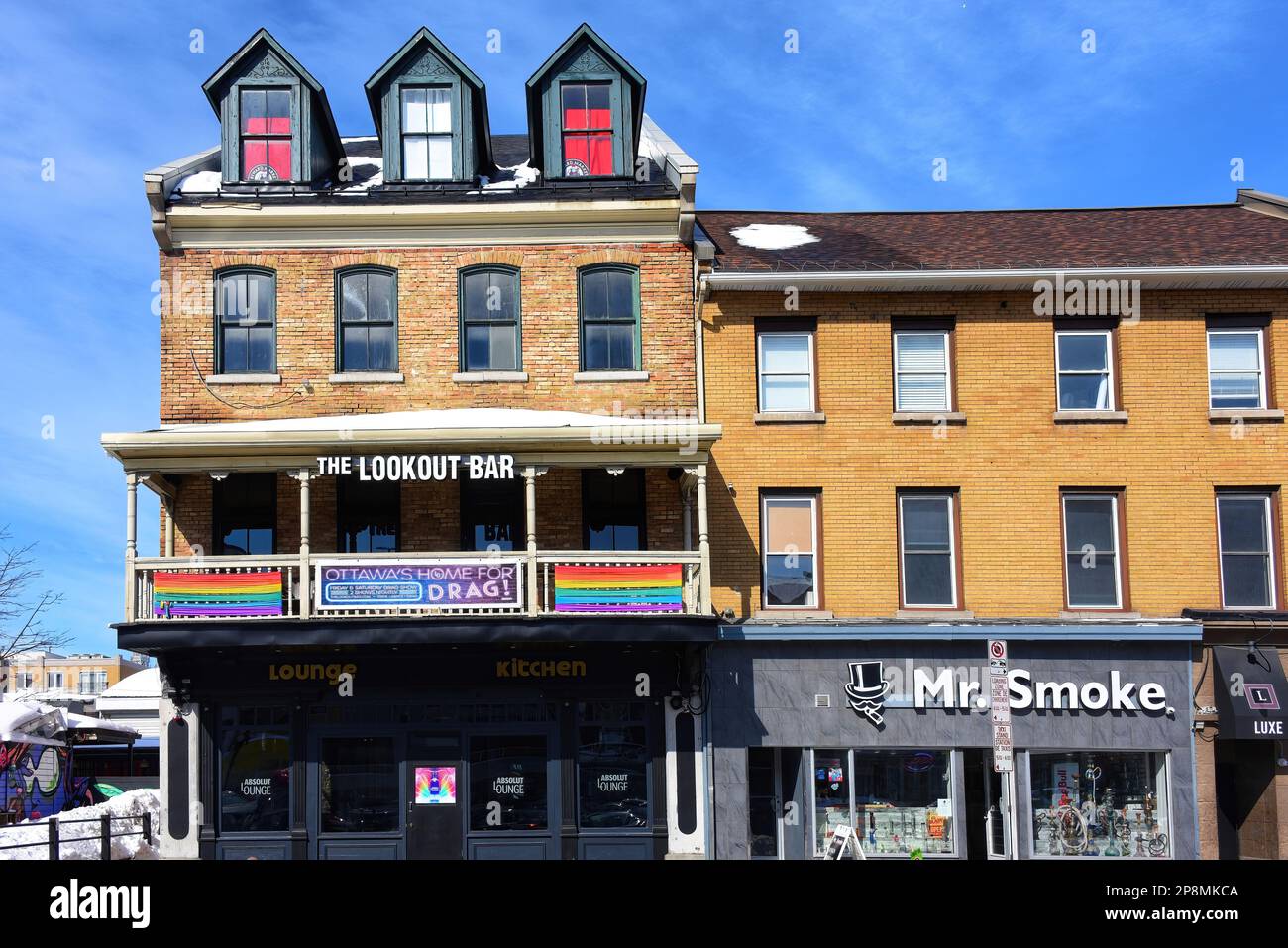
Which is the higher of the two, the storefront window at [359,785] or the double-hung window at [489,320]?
the double-hung window at [489,320]

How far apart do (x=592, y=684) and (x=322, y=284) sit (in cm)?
754

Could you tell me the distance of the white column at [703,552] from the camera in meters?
19.2

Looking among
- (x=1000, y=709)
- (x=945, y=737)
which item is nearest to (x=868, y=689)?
(x=945, y=737)

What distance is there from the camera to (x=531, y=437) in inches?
751

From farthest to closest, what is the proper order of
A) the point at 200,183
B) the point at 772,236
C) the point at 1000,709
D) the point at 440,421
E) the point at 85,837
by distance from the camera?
the point at 772,236 → the point at 200,183 → the point at 440,421 → the point at 85,837 → the point at 1000,709

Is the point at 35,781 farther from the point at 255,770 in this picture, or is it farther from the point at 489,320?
the point at 489,320

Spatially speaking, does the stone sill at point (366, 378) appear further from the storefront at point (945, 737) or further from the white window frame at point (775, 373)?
the storefront at point (945, 737)

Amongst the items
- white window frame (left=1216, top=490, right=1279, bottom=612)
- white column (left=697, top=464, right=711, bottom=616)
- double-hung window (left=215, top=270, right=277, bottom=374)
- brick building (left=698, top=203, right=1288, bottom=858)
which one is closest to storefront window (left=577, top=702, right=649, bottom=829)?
brick building (left=698, top=203, right=1288, bottom=858)

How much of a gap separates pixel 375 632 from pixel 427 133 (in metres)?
8.36

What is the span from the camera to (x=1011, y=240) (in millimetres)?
22781

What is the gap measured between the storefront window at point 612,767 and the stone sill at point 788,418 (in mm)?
4798

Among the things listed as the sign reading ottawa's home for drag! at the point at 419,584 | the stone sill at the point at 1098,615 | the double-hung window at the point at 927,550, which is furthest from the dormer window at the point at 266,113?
the stone sill at the point at 1098,615

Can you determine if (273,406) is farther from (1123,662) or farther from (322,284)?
(1123,662)

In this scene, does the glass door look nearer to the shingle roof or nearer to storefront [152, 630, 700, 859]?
storefront [152, 630, 700, 859]
